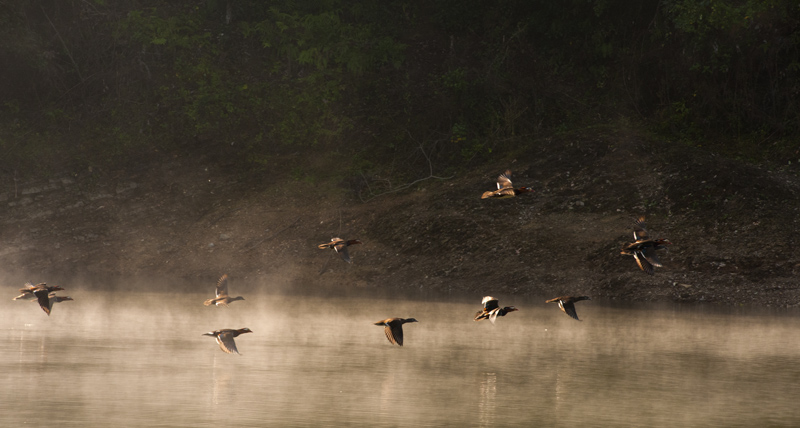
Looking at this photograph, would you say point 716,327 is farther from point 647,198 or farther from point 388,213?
point 388,213

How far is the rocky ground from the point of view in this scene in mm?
34812

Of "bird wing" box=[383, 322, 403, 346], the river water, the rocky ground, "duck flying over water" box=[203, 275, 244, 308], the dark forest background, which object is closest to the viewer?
the river water

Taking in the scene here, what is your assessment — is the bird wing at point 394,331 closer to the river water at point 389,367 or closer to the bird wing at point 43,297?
the river water at point 389,367

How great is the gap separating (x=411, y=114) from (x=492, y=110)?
4.28 metres

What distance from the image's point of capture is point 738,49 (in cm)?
4388

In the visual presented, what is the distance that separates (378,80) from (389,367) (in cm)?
3335

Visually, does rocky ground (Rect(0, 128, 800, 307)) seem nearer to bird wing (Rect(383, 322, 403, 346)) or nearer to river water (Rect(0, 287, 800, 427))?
river water (Rect(0, 287, 800, 427))

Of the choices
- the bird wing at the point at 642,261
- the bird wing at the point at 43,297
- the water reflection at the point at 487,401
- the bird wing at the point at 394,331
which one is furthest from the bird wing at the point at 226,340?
the bird wing at the point at 642,261

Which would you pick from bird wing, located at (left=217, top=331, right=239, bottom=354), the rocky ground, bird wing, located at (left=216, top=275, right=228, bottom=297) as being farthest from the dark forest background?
bird wing, located at (left=217, top=331, right=239, bottom=354)

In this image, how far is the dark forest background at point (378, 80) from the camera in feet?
145

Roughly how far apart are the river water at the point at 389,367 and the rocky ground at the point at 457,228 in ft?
13.9

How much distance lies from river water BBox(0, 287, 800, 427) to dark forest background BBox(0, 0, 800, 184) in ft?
54.4

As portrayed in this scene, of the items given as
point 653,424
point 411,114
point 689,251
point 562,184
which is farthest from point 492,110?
point 653,424

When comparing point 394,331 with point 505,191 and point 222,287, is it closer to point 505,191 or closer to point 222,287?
point 505,191
